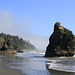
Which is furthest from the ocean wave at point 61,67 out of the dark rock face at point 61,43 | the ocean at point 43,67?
the dark rock face at point 61,43

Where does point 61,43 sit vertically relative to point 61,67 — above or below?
above

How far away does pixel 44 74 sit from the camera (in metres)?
18.0

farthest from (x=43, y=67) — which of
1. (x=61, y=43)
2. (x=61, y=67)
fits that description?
(x=61, y=43)

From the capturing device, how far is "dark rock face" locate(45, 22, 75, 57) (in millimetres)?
66875

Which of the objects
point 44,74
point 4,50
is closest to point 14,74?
point 44,74

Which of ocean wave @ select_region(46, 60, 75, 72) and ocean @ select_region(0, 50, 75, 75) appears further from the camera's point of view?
ocean wave @ select_region(46, 60, 75, 72)

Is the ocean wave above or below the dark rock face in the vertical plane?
below

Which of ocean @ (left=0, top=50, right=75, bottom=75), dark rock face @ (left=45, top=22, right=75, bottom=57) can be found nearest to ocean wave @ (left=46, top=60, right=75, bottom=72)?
ocean @ (left=0, top=50, right=75, bottom=75)

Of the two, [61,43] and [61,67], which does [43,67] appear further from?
[61,43]

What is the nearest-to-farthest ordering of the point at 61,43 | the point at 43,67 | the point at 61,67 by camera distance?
the point at 61,67 < the point at 43,67 < the point at 61,43

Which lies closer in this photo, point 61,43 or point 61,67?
point 61,67

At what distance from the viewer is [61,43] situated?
229 ft

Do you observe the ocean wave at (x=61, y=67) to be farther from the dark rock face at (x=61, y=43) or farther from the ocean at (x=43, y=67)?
the dark rock face at (x=61, y=43)

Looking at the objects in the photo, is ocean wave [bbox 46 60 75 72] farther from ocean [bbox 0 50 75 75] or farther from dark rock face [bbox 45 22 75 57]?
dark rock face [bbox 45 22 75 57]
